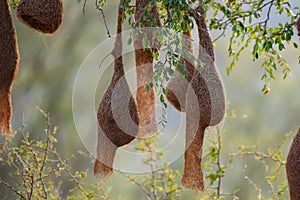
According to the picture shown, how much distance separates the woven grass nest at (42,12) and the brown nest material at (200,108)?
0.36 metres

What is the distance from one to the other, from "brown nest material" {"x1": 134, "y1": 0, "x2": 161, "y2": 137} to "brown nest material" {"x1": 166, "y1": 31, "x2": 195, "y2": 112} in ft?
0.36

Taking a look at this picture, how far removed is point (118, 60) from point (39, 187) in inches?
51.8

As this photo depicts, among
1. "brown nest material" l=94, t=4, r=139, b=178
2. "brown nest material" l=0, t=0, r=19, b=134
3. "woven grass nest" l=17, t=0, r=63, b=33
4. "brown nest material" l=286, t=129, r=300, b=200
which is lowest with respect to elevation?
"brown nest material" l=286, t=129, r=300, b=200

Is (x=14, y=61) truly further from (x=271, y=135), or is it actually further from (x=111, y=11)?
(x=271, y=135)

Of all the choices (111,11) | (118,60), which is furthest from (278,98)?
(118,60)

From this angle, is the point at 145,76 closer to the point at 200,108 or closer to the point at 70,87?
the point at 200,108

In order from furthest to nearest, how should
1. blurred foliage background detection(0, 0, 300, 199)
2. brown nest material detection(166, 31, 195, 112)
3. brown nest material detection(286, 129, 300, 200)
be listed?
1. blurred foliage background detection(0, 0, 300, 199)
2. brown nest material detection(166, 31, 195, 112)
3. brown nest material detection(286, 129, 300, 200)

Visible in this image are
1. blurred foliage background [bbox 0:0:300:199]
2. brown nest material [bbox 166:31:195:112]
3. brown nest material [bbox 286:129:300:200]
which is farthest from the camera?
blurred foliage background [bbox 0:0:300:199]

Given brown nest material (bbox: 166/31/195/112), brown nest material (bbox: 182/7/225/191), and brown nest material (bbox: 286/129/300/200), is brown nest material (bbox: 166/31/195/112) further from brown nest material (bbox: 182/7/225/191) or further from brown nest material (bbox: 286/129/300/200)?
brown nest material (bbox: 286/129/300/200)

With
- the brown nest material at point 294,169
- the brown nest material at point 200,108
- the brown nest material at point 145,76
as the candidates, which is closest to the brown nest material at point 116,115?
the brown nest material at point 145,76

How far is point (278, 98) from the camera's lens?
216 inches

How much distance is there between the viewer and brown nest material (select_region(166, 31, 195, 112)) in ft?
5.61

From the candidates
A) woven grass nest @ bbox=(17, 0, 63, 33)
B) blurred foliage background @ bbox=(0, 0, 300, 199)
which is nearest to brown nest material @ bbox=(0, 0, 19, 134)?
woven grass nest @ bbox=(17, 0, 63, 33)

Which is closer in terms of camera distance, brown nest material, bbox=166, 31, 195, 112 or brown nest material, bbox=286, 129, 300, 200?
brown nest material, bbox=286, 129, 300, 200
